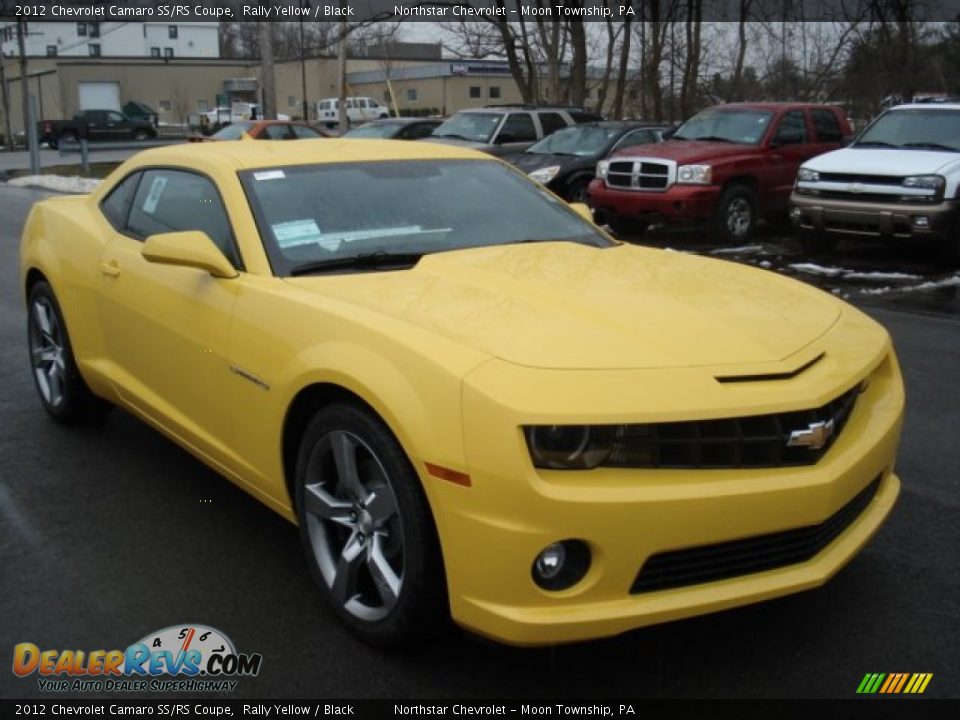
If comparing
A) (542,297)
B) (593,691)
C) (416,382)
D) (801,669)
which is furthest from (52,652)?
(801,669)

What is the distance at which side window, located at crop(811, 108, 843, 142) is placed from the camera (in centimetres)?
1445

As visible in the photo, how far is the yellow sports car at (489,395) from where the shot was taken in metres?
2.58

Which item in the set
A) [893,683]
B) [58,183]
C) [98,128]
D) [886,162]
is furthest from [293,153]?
[98,128]

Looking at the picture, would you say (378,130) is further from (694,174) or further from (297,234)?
(297,234)

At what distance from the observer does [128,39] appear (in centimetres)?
9600

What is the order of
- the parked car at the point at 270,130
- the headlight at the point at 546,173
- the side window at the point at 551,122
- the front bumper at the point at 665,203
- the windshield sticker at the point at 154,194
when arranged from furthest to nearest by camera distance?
1. the parked car at the point at 270,130
2. the side window at the point at 551,122
3. the headlight at the point at 546,173
4. the front bumper at the point at 665,203
5. the windshield sticker at the point at 154,194

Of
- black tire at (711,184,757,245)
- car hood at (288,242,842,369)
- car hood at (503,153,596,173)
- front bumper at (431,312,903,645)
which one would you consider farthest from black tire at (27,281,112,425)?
car hood at (503,153,596,173)

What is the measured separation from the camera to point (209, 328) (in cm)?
369

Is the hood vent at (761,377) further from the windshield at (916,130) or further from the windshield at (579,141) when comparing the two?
the windshield at (579,141)

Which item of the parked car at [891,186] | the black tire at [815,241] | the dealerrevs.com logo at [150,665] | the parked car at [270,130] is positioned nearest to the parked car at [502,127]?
the parked car at [270,130]

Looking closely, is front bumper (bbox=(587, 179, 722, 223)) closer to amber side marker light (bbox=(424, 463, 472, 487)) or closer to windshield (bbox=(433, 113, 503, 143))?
windshield (bbox=(433, 113, 503, 143))

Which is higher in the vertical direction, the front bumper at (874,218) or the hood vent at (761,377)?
the hood vent at (761,377)

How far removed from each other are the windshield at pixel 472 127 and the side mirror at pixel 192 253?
1335 centimetres

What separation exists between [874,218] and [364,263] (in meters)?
8.52
